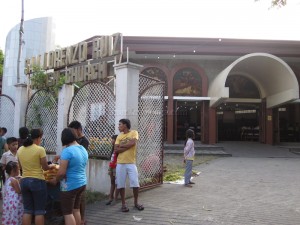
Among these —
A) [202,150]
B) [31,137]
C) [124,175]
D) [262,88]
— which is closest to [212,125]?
[202,150]

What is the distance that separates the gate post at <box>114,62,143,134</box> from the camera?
6988 mm

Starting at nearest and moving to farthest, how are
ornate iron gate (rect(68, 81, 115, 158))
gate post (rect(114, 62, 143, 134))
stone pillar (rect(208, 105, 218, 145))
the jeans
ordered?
gate post (rect(114, 62, 143, 134)), ornate iron gate (rect(68, 81, 115, 158)), the jeans, stone pillar (rect(208, 105, 218, 145))

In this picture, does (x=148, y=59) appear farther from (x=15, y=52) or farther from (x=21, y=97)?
(x=15, y=52)

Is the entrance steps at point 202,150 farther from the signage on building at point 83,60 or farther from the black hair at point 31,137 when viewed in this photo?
the black hair at point 31,137

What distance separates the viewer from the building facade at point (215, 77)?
17.8m

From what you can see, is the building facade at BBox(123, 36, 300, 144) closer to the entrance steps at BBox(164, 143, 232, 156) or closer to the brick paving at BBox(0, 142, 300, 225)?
the entrance steps at BBox(164, 143, 232, 156)

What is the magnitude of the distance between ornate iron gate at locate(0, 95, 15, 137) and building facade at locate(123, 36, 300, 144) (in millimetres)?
7845

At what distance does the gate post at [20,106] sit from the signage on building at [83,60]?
23.6 inches

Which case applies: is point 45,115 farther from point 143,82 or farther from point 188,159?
point 188,159

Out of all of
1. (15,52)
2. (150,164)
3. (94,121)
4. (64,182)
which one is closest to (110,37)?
(94,121)

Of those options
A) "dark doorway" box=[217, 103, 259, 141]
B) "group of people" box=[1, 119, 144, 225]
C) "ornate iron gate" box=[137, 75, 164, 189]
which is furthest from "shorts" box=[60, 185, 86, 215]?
"dark doorway" box=[217, 103, 259, 141]

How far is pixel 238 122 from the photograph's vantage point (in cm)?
2402

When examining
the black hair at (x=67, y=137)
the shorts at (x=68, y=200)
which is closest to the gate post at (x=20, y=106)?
the black hair at (x=67, y=137)

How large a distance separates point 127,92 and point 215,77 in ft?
42.8
